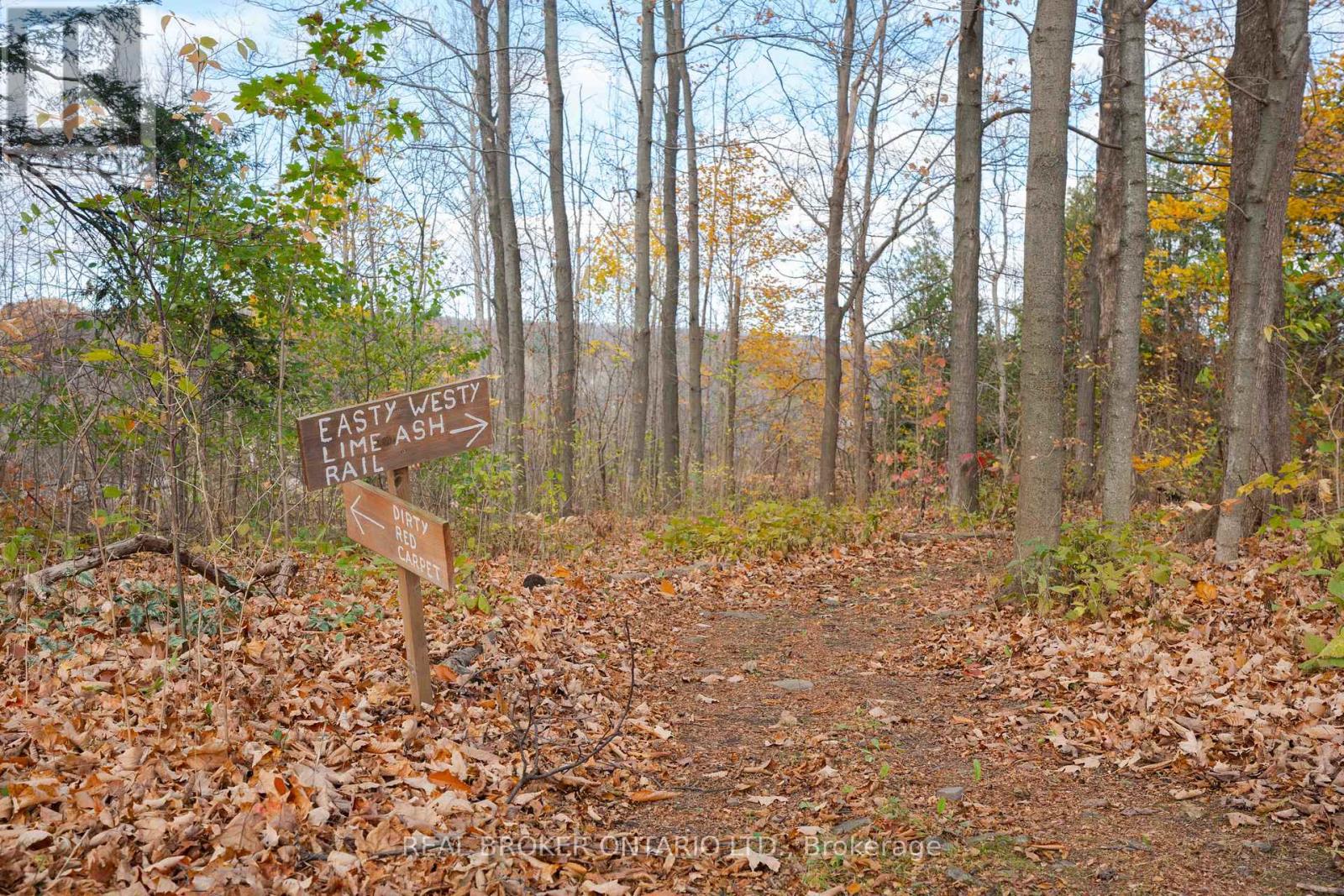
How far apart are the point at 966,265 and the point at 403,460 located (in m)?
9.97

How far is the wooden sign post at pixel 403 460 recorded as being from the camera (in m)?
4.37

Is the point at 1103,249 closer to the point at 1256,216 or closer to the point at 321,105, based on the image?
the point at 1256,216

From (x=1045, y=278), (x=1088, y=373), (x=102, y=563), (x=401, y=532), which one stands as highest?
(x=1045, y=278)

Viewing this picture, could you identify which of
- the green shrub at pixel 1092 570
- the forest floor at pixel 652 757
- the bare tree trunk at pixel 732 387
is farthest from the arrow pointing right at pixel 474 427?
the bare tree trunk at pixel 732 387

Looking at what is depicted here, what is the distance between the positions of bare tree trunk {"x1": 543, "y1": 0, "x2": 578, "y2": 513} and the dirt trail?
6.48 meters

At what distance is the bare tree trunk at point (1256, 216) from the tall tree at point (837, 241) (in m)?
6.40


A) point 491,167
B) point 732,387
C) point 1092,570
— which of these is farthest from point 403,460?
point 732,387

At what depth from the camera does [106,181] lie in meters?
6.38

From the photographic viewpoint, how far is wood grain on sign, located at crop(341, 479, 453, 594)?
170 inches

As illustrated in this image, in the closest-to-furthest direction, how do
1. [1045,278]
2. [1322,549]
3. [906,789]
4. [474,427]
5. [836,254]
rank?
[906,789]
[474,427]
[1322,549]
[1045,278]
[836,254]

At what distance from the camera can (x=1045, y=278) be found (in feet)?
22.9

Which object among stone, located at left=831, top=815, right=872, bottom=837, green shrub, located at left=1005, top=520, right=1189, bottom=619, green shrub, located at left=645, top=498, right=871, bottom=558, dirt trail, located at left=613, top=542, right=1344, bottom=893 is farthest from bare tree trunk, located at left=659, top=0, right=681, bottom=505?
stone, located at left=831, top=815, right=872, bottom=837

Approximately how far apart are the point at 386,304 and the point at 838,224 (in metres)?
7.65

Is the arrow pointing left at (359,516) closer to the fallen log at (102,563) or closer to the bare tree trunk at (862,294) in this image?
the fallen log at (102,563)
